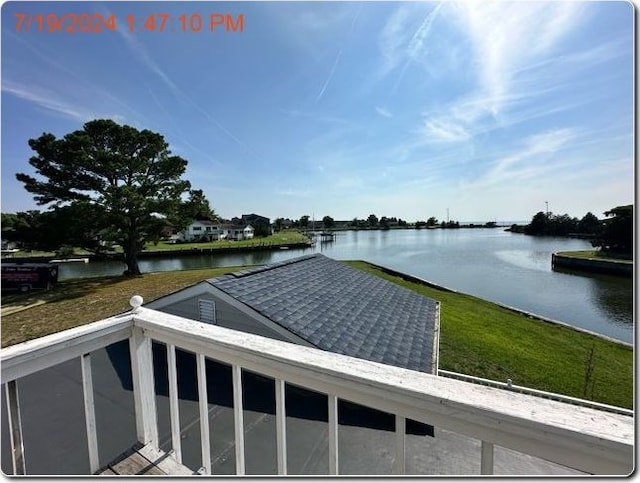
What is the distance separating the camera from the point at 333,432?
1.09 meters

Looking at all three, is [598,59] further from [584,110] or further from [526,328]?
[526,328]

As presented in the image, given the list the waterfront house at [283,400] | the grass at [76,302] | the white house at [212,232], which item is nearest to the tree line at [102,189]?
the grass at [76,302]

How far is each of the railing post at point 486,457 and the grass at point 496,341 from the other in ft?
→ 24.9

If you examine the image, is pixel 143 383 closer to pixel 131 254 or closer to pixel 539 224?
pixel 131 254

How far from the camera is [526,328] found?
39.0ft

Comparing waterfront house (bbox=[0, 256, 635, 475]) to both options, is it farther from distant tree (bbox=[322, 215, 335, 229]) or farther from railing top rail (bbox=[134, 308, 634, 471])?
distant tree (bbox=[322, 215, 335, 229])

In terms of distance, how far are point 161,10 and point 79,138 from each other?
15255 millimetres

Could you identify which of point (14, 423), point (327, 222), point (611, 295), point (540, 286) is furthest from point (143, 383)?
point (327, 222)

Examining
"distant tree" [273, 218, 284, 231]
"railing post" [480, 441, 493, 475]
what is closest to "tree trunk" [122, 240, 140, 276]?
"railing post" [480, 441, 493, 475]

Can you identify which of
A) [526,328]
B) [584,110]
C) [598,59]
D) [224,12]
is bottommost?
[526,328]

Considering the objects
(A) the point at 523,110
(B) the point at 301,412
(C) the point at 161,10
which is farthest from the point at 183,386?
(A) the point at 523,110

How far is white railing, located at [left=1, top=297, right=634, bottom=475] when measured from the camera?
717 millimetres

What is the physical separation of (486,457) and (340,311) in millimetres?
5451

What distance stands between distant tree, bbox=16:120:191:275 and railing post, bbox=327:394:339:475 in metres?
18.1
